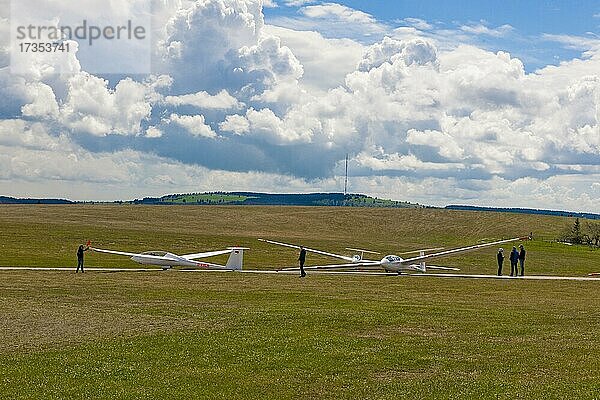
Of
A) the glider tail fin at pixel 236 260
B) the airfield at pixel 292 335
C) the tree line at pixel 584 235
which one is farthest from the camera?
the tree line at pixel 584 235

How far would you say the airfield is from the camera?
44.7 feet

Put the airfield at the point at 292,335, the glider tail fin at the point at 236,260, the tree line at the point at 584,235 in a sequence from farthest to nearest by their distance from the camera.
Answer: the tree line at the point at 584,235
the glider tail fin at the point at 236,260
the airfield at the point at 292,335

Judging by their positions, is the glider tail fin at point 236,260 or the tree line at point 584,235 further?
the tree line at point 584,235

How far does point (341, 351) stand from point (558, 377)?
4.84 metres

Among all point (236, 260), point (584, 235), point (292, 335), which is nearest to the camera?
point (292, 335)

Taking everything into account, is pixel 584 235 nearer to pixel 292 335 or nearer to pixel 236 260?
pixel 236 260

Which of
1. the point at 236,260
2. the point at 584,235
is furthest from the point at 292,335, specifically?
the point at 584,235

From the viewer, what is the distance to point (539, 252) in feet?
223

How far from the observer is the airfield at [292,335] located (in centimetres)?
1363

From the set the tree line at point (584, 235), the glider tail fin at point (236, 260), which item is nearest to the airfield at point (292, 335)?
the glider tail fin at point (236, 260)

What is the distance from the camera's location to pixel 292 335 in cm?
1870

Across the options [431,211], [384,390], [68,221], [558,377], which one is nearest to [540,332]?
[558,377]

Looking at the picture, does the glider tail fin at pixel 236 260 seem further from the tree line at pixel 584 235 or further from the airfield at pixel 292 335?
the tree line at pixel 584 235

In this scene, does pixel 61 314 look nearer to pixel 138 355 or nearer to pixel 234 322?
pixel 234 322
